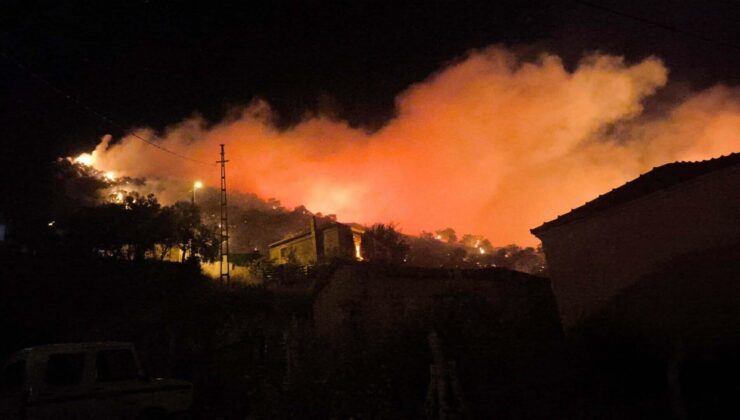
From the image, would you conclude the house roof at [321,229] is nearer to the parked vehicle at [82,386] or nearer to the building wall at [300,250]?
the building wall at [300,250]

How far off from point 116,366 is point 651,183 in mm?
15426

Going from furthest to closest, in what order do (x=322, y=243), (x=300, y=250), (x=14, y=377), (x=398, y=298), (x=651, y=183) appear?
1. (x=300, y=250)
2. (x=322, y=243)
3. (x=398, y=298)
4. (x=651, y=183)
5. (x=14, y=377)

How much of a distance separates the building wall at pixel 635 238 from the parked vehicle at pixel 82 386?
12728 mm

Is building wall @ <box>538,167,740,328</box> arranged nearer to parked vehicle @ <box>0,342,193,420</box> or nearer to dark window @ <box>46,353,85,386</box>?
parked vehicle @ <box>0,342,193,420</box>

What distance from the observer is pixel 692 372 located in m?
10.9

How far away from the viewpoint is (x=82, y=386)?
7609 mm

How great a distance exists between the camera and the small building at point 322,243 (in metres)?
39.1

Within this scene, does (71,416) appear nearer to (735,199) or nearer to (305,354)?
(305,354)

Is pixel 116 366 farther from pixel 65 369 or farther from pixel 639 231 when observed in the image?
pixel 639 231

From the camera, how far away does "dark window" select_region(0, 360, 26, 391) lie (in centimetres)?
721

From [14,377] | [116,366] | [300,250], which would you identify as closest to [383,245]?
[300,250]

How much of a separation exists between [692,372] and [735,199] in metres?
4.73

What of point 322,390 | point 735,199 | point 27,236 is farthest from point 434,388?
point 27,236

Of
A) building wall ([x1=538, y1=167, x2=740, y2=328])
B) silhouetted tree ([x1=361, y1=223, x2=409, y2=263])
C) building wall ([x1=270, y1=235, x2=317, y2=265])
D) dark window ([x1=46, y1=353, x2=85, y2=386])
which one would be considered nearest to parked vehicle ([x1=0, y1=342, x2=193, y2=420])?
dark window ([x1=46, y1=353, x2=85, y2=386])
